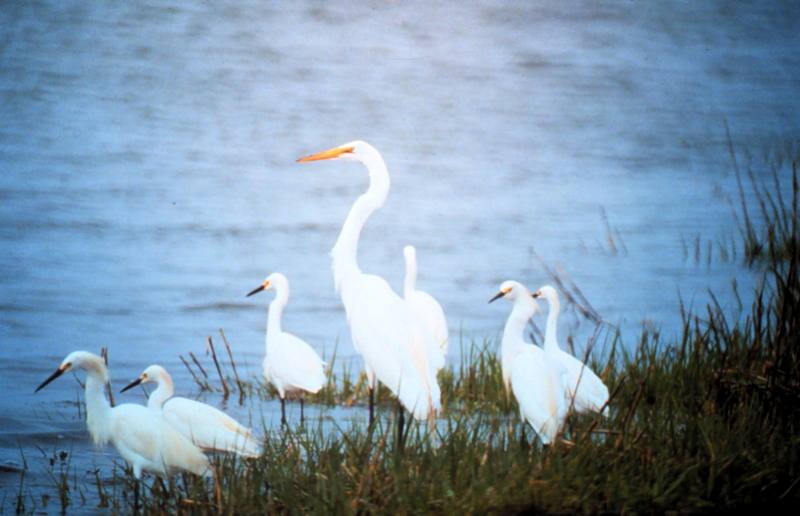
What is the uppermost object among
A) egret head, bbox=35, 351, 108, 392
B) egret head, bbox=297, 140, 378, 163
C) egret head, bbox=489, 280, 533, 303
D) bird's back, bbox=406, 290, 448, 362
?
egret head, bbox=297, 140, 378, 163

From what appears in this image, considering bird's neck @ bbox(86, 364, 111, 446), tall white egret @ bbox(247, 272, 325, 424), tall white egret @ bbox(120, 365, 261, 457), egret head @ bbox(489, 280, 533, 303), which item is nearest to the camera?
tall white egret @ bbox(120, 365, 261, 457)

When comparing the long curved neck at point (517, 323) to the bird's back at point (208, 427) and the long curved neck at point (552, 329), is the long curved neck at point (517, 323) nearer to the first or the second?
the long curved neck at point (552, 329)

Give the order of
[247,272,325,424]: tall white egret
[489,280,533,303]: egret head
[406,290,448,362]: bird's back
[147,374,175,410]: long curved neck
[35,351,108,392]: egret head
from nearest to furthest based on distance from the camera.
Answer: [35,351,108,392]: egret head < [147,374,175,410]: long curved neck < [489,280,533,303]: egret head < [247,272,325,424]: tall white egret < [406,290,448,362]: bird's back

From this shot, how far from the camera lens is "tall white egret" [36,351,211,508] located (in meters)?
2.86

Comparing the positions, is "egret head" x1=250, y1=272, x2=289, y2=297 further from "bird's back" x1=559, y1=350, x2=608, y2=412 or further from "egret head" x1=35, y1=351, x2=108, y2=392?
"bird's back" x1=559, y1=350, x2=608, y2=412

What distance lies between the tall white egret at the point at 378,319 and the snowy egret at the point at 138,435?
0.67 metres

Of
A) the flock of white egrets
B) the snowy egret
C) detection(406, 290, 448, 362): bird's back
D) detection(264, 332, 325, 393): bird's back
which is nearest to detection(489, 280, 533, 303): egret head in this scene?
the flock of white egrets

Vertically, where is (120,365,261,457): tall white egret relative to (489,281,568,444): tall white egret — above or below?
below

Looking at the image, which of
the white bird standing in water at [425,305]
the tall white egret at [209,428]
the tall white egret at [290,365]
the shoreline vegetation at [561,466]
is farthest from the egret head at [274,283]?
the shoreline vegetation at [561,466]

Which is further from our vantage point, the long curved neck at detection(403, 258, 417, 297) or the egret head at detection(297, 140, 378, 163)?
the long curved neck at detection(403, 258, 417, 297)

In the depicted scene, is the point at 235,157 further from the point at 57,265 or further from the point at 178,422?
the point at 178,422

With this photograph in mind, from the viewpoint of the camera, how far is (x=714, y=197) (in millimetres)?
4824

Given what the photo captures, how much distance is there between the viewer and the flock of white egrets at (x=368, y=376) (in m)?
2.92

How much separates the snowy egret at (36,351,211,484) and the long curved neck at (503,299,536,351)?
1.12 m
